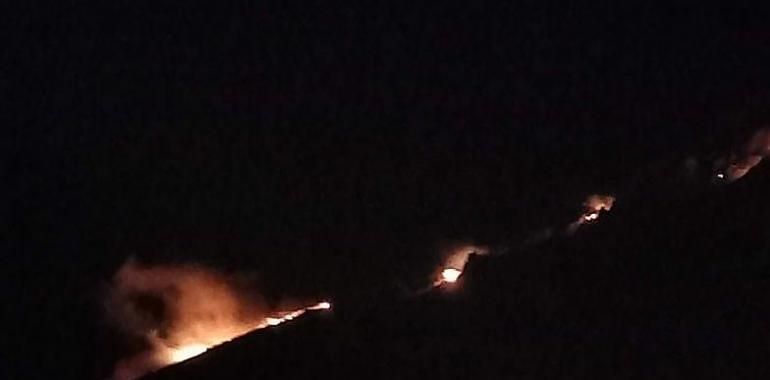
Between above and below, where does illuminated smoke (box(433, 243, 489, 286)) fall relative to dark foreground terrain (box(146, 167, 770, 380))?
above

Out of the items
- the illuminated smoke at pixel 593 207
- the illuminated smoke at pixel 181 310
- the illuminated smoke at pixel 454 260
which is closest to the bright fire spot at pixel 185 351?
the illuminated smoke at pixel 181 310

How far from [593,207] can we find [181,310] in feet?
2.40

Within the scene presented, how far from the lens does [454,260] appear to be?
2.11 metres

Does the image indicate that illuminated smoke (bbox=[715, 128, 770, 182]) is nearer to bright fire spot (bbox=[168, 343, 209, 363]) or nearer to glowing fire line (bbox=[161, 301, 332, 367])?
glowing fire line (bbox=[161, 301, 332, 367])

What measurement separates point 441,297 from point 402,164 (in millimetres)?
244

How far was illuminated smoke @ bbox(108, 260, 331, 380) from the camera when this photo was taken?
2.09 m

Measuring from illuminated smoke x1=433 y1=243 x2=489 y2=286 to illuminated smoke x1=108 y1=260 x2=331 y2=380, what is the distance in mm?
203

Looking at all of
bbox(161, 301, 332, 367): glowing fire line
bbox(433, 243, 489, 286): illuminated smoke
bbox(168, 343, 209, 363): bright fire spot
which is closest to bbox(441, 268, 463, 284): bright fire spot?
bbox(433, 243, 489, 286): illuminated smoke

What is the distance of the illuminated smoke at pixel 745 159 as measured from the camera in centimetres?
213

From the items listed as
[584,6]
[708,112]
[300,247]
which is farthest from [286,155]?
[708,112]

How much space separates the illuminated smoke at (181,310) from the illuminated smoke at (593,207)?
1.51ft

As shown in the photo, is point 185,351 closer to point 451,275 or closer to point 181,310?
point 181,310

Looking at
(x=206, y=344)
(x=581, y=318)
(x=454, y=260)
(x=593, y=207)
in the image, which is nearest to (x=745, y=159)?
(x=593, y=207)

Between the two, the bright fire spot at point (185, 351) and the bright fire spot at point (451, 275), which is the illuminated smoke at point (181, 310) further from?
the bright fire spot at point (451, 275)
